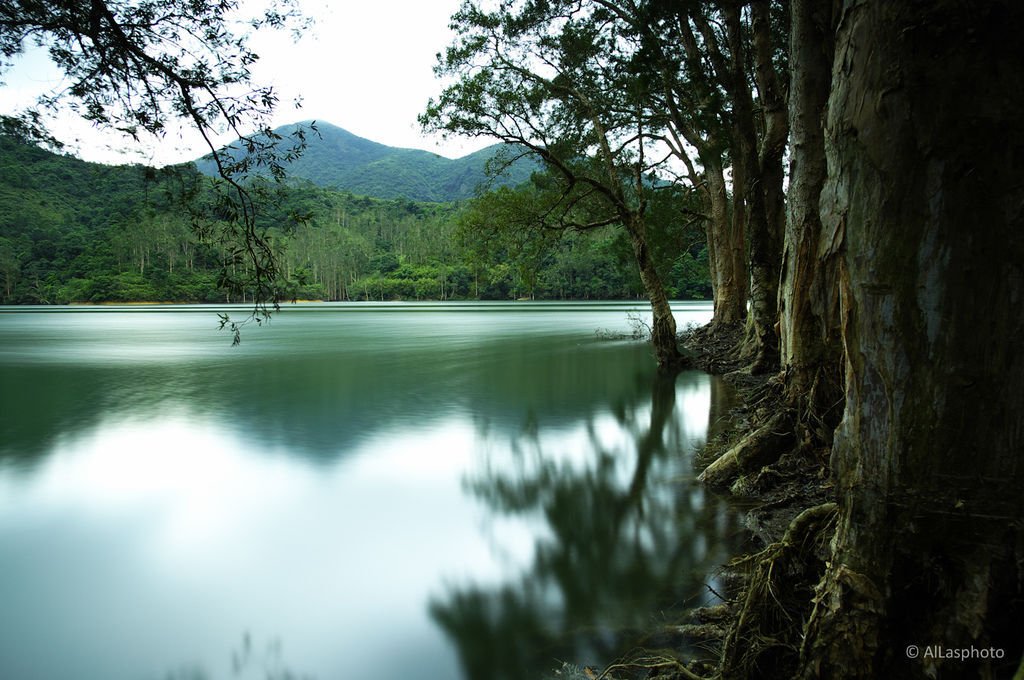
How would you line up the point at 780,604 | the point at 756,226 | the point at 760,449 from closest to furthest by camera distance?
the point at 780,604, the point at 760,449, the point at 756,226

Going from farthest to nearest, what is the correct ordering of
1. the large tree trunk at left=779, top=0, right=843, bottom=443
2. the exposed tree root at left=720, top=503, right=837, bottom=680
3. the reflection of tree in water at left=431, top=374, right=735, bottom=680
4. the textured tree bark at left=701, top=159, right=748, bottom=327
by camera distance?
the textured tree bark at left=701, top=159, right=748, bottom=327 → the large tree trunk at left=779, top=0, right=843, bottom=443 → the reflection of tree in water at left=431, top=374, right=735, bottom=680 → the exposed tree root at left=720, top=503, right=837, bottom=680

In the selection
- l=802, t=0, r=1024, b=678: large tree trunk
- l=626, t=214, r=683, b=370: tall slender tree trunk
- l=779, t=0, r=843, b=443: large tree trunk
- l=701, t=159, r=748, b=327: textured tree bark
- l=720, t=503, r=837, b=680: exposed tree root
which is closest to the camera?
l=802, t=0, r=1024, b=678: large tree trunk

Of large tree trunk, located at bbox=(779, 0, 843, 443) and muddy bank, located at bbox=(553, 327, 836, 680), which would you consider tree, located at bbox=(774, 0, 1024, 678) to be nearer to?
muddy bank, located at bbox=(553, 327, 836, 680)

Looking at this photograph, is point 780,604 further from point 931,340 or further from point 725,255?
point 725,255

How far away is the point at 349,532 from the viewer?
17.7ft

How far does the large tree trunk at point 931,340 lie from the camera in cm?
189

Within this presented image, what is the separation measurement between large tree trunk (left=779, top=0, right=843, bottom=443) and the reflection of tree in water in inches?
55.1

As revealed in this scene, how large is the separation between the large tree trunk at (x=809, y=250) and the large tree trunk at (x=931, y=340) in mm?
3433

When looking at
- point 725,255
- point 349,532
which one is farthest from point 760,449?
point 725,255

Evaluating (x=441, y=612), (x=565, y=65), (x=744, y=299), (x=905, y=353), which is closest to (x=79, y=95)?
(x=441, y=612)

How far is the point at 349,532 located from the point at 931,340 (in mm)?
4827

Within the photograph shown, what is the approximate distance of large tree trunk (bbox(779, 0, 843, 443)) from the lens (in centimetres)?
541

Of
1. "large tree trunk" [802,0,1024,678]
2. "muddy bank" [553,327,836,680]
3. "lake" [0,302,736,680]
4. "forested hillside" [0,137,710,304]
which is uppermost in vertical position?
"forested hillside" [0,137,710,304]

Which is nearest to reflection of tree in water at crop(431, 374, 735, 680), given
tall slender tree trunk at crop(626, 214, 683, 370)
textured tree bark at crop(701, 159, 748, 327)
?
tall slender tree trunk at crop(626, 214, 683, 370)
